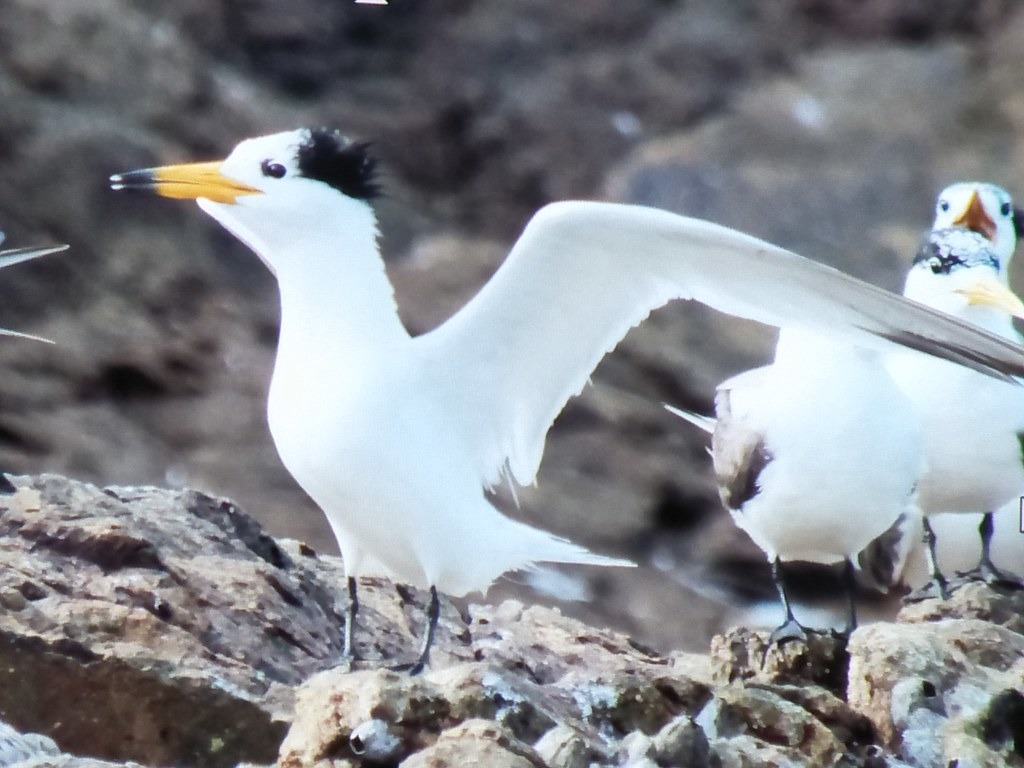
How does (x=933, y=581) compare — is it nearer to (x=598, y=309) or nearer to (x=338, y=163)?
(x=598, y=309)

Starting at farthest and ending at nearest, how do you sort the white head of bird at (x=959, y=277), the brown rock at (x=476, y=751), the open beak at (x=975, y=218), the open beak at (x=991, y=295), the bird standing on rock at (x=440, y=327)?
1. the open beak at (x=975, y=218)
2. the white head of bird at (x=959, y=277)
3. the open beak at (x=991, y=295)
4. the bird standing on rock at (x=440, y=327)
5. the brown rock at (x=476, y=751)

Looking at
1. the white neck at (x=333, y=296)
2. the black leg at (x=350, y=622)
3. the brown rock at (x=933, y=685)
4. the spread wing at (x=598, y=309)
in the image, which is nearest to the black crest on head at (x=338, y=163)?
the white neck at (x=333, y=296)

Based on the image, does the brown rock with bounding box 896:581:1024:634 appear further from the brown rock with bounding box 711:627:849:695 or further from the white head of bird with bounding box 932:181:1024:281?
the white head of bird with bounding box 932:181:1024:281

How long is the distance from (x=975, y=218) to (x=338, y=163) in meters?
3.07

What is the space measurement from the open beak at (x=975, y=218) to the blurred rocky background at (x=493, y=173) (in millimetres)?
3186

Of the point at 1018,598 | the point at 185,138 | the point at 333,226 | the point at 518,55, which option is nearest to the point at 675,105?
the point at 518,55

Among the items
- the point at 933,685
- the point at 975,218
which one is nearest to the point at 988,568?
the point at 975,218

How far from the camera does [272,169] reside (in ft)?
16.2

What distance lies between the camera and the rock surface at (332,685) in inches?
161

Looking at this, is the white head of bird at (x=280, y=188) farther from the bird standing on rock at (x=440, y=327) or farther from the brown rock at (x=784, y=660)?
the brown rock at (x=784, y=660)

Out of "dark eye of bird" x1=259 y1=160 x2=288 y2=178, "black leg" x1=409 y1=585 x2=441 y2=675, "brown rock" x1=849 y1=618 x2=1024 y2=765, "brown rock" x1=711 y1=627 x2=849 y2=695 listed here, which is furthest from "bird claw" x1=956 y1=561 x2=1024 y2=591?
"dark eye of bird" x1=259 y1=160 x2=288 y2=178

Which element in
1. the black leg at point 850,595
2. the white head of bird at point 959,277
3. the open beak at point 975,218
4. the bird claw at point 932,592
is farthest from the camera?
the open beak at point 975,218

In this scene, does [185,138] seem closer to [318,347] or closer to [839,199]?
[839,199]

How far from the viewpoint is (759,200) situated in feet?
38.9
